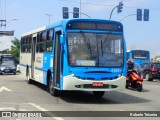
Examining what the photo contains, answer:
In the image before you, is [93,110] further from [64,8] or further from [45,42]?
[64,8]

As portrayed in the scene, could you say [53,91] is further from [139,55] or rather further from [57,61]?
[139,55]

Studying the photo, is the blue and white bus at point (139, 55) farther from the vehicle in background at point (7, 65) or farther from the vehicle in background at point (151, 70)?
the vehicle in background at point (151, 70)

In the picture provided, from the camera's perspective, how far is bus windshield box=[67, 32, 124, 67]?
1555 centimetres

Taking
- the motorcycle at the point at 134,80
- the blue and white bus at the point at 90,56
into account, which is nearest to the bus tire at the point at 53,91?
the blue and white bus at the point at 90,56

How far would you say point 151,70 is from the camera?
111 feet

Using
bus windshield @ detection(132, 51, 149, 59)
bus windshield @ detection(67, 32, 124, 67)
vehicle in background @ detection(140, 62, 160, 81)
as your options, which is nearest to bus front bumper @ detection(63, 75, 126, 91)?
bus windshield @ detection(67, 32, 124, 67)

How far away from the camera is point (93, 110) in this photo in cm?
1352

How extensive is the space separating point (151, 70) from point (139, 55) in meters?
17.3

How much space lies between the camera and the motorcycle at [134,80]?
70.7 ft

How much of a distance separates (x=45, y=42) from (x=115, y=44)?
4.69 meters

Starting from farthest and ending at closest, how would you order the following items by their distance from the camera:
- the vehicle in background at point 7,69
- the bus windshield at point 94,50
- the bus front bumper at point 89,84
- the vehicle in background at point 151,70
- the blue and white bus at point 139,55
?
the blue and white bus at point 139,55, the vehicle in background at point 7,69, the vehicle in background at point 151,70, the bus windshield at point 94,50, the bus front bumper at point 89,84

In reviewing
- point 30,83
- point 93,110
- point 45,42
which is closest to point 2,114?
point 93,110

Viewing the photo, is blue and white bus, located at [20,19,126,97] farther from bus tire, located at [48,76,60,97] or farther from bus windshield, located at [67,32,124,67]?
bus tire, located at [48,76,60,97]

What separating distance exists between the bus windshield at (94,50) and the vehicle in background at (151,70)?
18.0m
